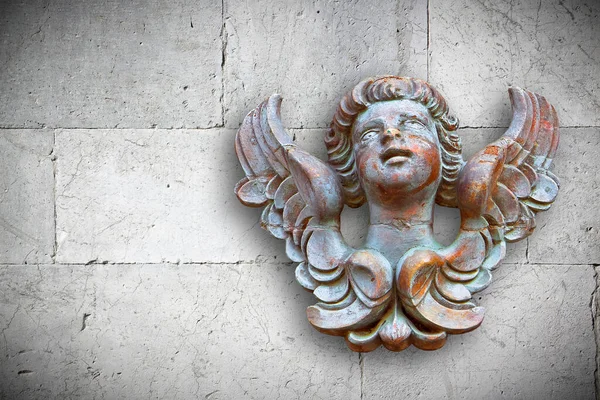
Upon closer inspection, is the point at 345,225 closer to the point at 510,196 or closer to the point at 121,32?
the point at 510,196

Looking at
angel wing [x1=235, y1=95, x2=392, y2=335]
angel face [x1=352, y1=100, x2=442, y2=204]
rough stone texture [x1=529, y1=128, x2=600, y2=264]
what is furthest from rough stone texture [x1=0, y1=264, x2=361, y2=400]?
rough stone texture [x1=529, y1=128, x2=600, y2=264]

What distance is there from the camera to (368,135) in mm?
2418

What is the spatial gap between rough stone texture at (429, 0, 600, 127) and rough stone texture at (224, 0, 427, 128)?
115 millimetres

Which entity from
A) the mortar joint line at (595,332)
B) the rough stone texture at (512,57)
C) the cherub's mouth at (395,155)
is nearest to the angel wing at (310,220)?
the cherub's mouth at (395,155)

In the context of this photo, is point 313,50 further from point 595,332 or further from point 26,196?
point 595,332

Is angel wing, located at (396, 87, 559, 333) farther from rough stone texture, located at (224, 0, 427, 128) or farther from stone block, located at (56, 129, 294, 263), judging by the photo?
stone block, located at (56, 129, 294, 263)

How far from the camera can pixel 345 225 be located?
260 centimetres

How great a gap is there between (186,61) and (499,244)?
1.41 m

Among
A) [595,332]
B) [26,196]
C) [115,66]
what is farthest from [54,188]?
[595,332]

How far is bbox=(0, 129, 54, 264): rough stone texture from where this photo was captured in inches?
104

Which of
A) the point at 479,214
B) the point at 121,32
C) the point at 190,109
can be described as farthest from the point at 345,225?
the point at 121,32

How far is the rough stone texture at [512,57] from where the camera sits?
263cm

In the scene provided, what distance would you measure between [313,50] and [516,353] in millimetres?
1421

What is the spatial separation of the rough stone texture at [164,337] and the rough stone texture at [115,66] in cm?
61
